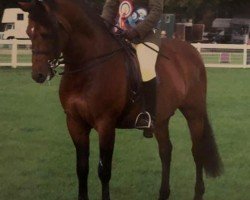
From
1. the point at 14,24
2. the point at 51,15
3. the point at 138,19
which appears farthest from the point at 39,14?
the point at 14,24

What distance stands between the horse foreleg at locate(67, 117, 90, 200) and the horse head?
670 millimetres

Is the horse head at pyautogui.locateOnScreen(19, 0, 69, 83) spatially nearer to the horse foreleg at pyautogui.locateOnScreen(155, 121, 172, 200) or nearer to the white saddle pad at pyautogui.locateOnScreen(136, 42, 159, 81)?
the white saddle pad at pyautogui.locateOnScreen(136, 42, 159, 81)

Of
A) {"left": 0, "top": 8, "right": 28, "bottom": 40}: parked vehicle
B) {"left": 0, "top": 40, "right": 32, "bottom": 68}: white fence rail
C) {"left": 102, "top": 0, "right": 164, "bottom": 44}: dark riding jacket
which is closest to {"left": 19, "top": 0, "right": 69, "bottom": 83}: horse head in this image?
{"left": 102, "top": 0, "right": 164, "bottom": 44}: dark riding jacket

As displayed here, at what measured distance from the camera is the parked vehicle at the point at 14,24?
51.6 metres

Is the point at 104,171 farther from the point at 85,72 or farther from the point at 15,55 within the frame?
the point at 15,55

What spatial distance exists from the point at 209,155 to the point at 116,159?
1.91 metres

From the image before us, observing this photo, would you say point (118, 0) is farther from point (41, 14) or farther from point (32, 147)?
point (32, 147)

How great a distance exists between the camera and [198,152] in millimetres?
7055

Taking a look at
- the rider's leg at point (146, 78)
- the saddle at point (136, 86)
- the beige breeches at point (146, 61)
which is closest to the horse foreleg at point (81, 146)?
the saddle at point (136, 86)

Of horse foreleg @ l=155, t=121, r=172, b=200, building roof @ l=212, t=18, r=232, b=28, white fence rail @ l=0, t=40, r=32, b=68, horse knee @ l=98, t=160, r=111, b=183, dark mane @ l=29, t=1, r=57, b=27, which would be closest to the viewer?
dark mane @ l=29, t=1, r=57, b=27

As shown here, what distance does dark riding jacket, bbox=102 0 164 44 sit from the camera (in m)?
5.96

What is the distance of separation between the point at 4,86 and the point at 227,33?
47383mm

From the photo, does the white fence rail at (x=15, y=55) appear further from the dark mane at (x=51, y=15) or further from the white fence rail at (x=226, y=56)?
the dark mane at (x=51, y=15)

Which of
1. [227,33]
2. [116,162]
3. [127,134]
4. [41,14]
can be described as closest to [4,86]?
[127,134]
